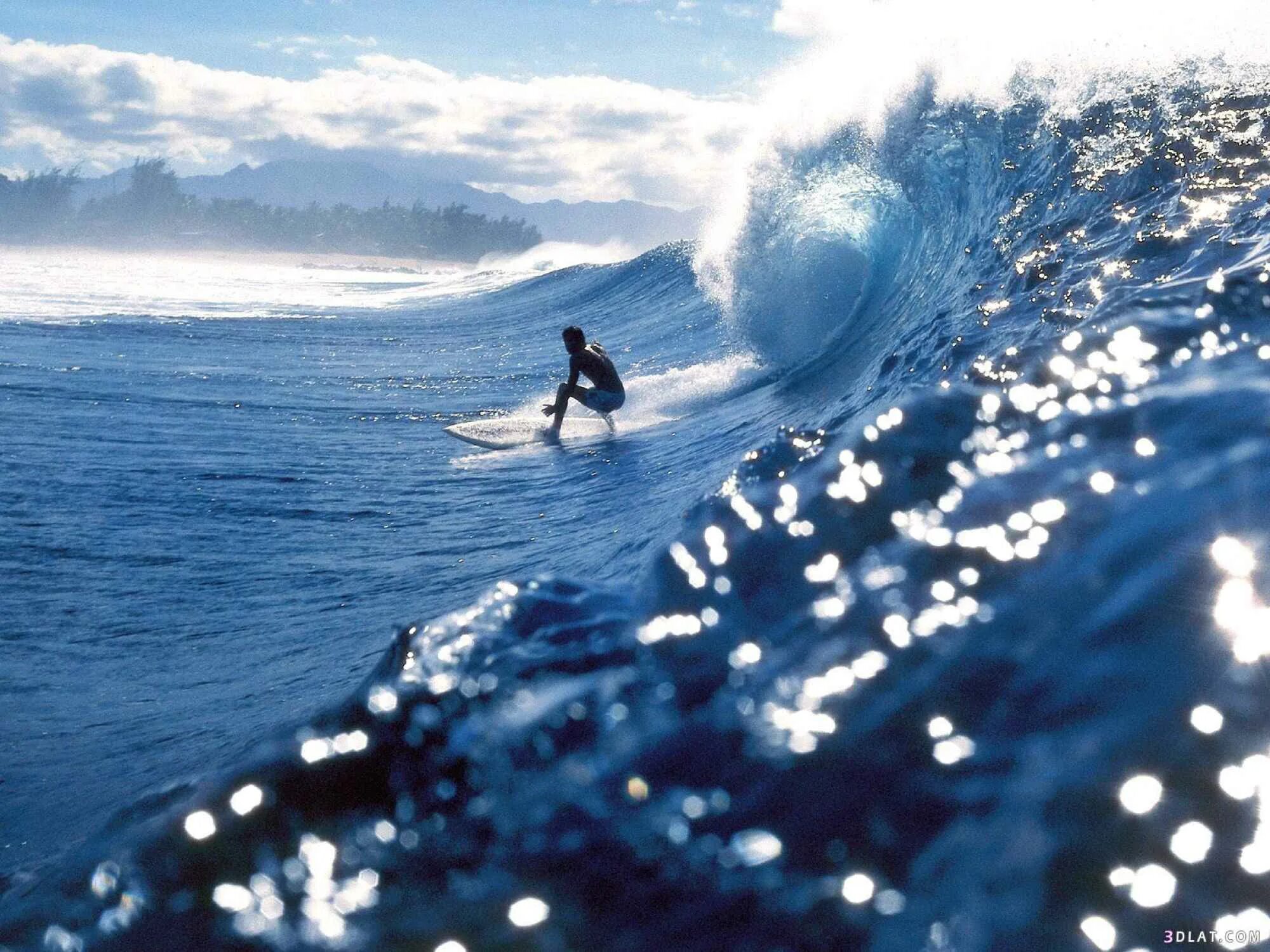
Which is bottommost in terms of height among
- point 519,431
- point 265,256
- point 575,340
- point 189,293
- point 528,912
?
point 519,431

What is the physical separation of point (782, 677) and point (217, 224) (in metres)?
114

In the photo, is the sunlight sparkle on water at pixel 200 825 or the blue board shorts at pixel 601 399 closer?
the sunlight sparkle on water at pixel 200 825

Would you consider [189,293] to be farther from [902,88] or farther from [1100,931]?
[1100,931]

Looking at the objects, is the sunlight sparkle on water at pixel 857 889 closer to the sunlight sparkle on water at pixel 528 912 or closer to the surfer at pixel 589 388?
the sunlight sparkle on water at pixel 528 912

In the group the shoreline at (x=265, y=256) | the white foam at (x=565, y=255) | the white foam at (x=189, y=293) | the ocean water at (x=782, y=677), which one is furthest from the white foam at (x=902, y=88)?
the shoreline at (x=265, y=256)

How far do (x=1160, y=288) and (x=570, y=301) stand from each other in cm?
1720

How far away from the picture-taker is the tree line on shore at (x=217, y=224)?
100062mm

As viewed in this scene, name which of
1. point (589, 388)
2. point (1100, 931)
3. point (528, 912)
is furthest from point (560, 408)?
point (1100, 931)

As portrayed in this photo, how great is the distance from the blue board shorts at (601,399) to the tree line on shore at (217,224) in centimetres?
9614

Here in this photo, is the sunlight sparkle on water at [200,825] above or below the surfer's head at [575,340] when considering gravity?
below

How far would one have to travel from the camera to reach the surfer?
31.0 feet

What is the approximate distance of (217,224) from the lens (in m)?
106

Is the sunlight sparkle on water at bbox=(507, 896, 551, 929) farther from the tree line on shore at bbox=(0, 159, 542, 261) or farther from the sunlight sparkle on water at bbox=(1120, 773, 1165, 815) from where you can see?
the tree line on shore at bbox=(0, 159, 542, 261)

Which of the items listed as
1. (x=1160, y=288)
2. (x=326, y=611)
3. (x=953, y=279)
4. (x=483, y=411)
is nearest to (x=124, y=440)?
(x=483, y=411)
